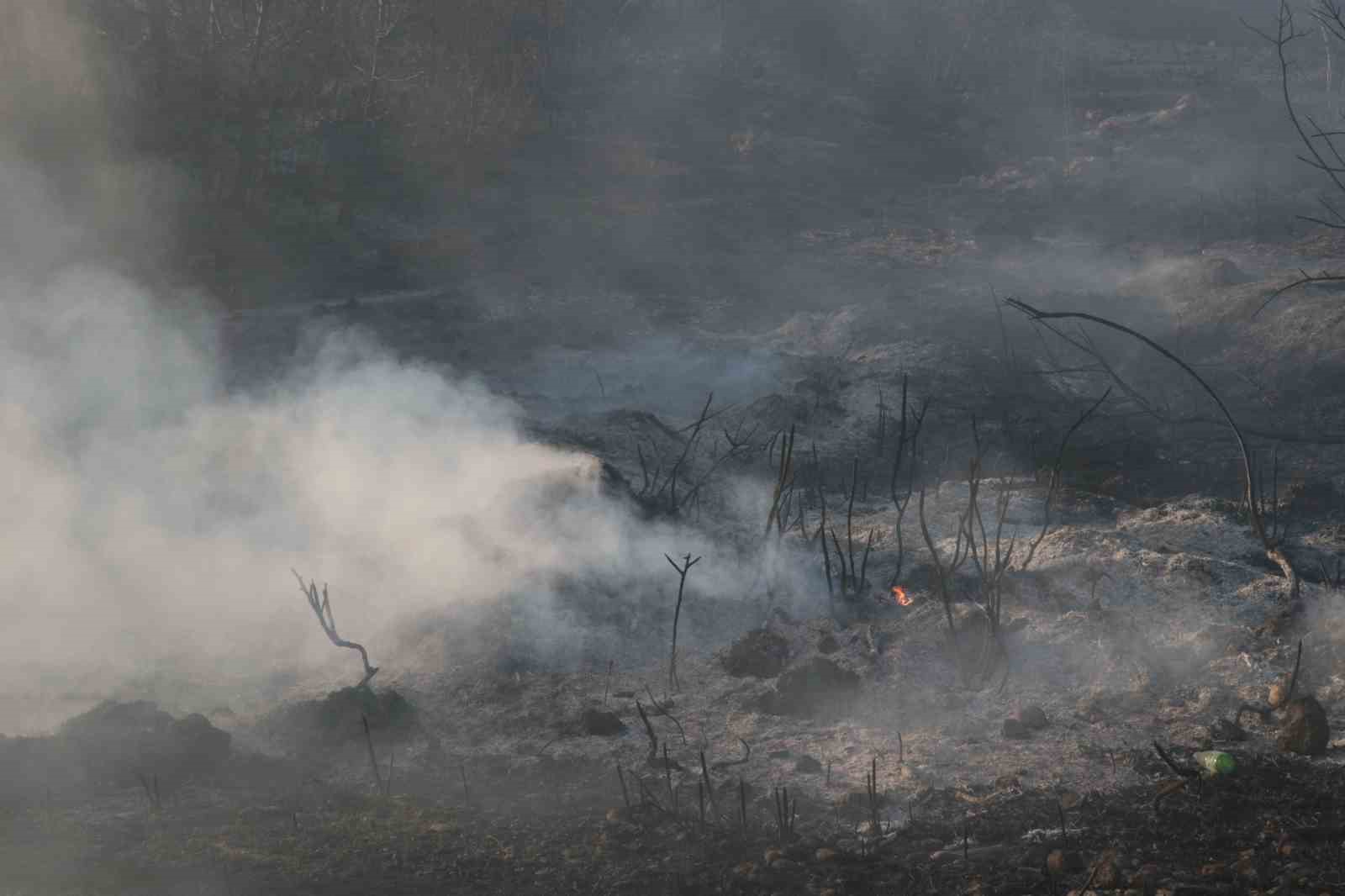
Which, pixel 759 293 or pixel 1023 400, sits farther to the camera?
pixel 759 293

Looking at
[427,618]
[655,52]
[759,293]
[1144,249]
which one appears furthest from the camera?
[655,52]

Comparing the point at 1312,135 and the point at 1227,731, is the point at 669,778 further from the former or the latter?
the point at 1312,135

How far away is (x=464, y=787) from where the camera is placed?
17.9ft

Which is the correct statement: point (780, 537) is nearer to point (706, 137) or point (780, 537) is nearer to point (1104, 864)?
point (1104, 864)

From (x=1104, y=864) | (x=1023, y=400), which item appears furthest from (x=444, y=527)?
(x=1023, y=400)

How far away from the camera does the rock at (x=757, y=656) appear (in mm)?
6344

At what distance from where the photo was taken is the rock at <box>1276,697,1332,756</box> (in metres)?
5.26

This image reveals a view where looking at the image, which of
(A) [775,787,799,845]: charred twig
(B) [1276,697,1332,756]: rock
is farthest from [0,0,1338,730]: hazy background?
(B) [1276,697,1332,756]: rock

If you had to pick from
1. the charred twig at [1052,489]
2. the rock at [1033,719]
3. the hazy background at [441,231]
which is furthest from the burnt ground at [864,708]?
the hazy background at [441,231]

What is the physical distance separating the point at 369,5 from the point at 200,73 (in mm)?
5001

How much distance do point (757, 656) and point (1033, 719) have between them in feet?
4.77

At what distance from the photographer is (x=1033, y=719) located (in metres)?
5.66

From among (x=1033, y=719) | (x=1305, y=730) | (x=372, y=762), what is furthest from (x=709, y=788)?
(x=1305, y=730)

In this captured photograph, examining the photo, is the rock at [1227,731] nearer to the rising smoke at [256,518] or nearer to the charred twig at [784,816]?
the charred twig at [784,816]
